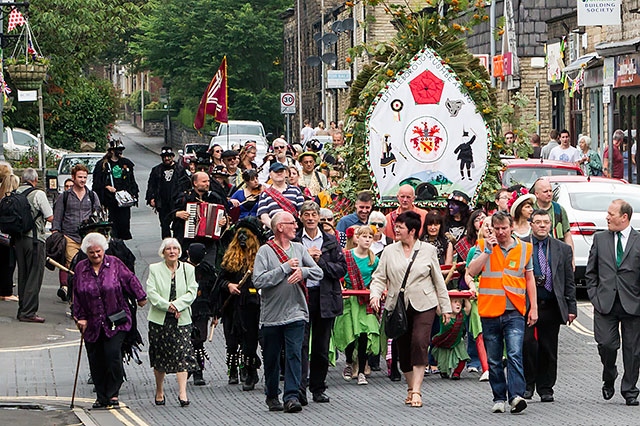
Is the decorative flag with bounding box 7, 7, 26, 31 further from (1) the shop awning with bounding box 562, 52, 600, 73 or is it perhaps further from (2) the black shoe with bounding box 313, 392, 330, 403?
(1) the shop awning with bounding box 562, 52, 600, 73

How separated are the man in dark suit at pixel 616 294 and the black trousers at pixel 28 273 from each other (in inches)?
346

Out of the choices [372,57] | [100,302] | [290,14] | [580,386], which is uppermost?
[290,14]

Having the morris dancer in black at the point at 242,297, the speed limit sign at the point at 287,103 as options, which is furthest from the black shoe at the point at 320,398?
the speed limit sign at the point at 287,103

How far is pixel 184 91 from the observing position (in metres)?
82.2

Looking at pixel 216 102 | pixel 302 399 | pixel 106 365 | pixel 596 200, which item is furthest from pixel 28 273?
pixel 216 102

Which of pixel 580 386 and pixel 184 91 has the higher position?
pixel 184 91

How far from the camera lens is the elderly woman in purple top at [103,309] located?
13203mm

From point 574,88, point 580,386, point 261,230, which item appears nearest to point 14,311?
point 261,230

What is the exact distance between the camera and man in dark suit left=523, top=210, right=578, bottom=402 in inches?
515

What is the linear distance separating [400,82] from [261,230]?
4906mm

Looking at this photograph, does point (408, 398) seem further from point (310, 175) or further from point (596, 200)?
point (310, 175)

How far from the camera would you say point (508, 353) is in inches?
495

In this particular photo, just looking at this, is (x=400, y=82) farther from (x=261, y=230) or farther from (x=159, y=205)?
(x=159, y=205)

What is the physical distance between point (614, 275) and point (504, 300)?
1.14 meters
